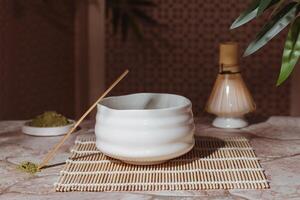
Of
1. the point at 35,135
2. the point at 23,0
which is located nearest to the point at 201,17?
the point at 23,0

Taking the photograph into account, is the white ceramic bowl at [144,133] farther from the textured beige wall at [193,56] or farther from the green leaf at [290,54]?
the textured beige wall at [193,56]

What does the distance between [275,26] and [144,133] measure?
14.8 inches

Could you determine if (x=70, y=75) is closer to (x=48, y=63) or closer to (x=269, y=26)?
(x=48, y=63)

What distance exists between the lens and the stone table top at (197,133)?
0.90 meters

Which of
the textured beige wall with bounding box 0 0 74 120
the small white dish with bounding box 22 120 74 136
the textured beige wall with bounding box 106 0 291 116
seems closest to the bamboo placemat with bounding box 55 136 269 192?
the small white dish with bounding box 22 120 74 136

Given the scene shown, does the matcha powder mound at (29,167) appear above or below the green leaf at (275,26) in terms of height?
below

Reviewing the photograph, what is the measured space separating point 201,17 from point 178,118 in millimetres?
1881

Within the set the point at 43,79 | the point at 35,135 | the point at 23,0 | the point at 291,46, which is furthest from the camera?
the point at 43,79

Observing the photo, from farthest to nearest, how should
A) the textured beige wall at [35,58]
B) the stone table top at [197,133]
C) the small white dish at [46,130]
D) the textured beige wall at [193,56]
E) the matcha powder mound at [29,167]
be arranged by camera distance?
the textured beige wall at [193,56], the textured beige wall at [35,58], the small white dish at [46,130], the matcha powder mound at [29,167], the stone table top at [197,133]

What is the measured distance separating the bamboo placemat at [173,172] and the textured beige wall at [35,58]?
921 mm

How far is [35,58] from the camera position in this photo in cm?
233

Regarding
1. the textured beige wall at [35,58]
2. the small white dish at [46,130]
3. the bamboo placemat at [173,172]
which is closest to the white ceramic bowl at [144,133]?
the bamboo placemat at [173,172]

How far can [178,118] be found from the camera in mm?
1015

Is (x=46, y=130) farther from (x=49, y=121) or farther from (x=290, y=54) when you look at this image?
(x=290, y=54)
